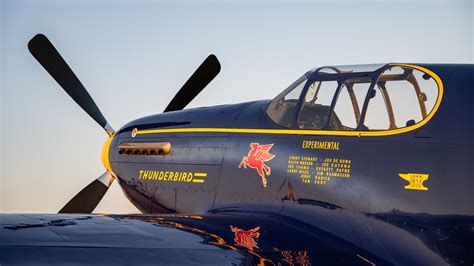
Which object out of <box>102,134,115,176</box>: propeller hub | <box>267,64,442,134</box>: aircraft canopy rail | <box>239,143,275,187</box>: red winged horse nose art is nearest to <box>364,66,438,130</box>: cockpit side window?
<box>267,64,442,134</box>: aircraft canopy rail

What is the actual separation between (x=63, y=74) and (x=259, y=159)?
14.8ft

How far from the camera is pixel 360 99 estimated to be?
6676 mm

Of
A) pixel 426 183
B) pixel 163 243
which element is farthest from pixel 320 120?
pixel 163 243

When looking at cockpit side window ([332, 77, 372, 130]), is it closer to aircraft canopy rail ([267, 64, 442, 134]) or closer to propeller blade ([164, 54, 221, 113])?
aircraft canopy rail ([267, 64, 442, 134])

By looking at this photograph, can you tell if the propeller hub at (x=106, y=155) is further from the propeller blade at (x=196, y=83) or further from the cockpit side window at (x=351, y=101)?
the cockpit side window at (x=351, y=101)

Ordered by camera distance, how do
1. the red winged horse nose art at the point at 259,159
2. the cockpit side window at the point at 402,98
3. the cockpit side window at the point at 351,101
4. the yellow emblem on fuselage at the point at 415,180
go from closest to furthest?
the yellow emblem on fuselage at the point at 415,180 < the cockpit side window at the point at 402,98 < the cockpit side window at the point at 351,101 < the red winged horse nose art at the point at 259,159

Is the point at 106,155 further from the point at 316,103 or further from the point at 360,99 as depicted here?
the point at 360,99

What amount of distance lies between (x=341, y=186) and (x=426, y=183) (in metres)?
0.86

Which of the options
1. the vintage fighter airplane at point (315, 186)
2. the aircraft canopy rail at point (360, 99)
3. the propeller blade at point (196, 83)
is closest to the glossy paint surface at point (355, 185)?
the vintage fighter airplane at point (315, 186)

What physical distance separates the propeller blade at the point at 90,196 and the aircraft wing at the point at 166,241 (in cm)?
375

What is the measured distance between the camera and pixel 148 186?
28.5 feet

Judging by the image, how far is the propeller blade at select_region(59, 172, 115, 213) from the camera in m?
10.1

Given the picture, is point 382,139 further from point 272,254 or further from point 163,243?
point 163,243

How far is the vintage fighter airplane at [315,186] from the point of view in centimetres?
511
